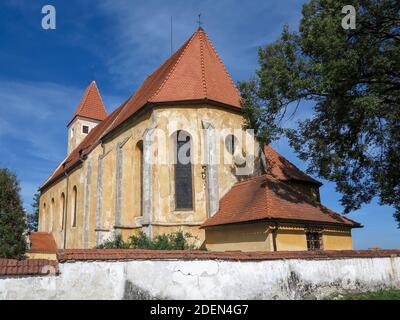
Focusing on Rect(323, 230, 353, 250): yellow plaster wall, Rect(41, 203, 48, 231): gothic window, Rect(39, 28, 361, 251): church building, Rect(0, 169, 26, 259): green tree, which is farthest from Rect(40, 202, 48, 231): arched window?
Rect(323, 230, 353, 250): yellow plaster wall

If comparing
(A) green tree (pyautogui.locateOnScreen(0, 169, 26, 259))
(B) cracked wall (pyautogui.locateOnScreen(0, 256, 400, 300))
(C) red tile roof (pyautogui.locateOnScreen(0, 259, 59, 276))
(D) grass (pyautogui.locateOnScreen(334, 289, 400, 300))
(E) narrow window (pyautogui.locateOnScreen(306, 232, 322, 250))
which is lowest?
(D) grass (pyautogui.locateOnScreen(334, 289, 400, 300))

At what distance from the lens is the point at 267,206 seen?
1395 centimetres

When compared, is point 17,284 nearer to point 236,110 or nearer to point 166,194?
point 166,194

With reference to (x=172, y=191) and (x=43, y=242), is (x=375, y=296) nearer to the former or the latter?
(x=172, y=191)

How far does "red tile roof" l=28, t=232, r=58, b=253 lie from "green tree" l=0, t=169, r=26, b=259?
401 inches

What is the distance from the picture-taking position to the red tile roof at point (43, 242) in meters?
27.6

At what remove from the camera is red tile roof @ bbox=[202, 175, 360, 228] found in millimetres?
14000

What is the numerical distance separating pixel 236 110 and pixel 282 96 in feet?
14.8

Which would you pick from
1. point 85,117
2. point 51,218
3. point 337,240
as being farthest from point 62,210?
point 337,240

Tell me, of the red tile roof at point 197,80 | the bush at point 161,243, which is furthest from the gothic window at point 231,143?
the bush at point 161,243

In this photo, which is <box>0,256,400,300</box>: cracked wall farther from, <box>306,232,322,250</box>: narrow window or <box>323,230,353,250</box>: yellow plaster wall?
<box>323,230,353,250</box>: yellow plaster wall

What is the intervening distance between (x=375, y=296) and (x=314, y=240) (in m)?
4.33

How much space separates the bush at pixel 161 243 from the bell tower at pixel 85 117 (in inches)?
996
